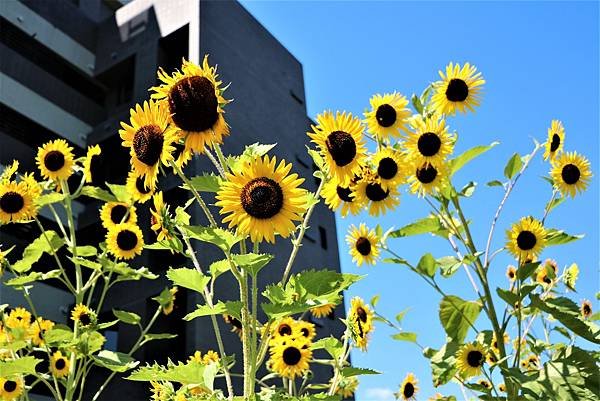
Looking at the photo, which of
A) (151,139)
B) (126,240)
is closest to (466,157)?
(151,139)

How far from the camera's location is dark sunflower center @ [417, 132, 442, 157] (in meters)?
2.30

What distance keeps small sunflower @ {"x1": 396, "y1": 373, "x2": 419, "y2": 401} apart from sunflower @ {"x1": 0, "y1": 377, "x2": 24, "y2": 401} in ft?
6.90

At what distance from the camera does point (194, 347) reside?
10070 mm

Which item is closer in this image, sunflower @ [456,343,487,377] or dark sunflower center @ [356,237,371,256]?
sunflower @ [456,343,487,377]

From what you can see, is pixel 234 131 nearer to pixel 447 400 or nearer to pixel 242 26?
pixel 242 26

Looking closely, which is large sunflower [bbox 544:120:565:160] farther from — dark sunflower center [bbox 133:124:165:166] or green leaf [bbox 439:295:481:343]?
dark sunflower center [bbox 133:124:165:166]

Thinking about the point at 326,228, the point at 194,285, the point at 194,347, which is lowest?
the point at 194,285

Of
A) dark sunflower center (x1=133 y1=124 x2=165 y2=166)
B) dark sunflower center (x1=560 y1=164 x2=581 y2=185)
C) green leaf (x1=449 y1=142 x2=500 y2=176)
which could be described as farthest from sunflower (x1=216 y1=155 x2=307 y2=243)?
dark sunflower center (x1=560 y1=164 x2=581 y2=185)

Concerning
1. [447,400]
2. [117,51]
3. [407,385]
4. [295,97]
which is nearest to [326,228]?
[295,97]

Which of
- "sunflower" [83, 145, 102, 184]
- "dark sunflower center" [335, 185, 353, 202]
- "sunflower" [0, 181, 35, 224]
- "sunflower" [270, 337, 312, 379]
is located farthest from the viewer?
"sunflower" [83, 145, 102, 184]

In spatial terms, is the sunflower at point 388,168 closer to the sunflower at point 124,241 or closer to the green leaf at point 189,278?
the green leaf at point 189,278

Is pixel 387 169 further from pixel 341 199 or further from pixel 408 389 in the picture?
pixel 408 389

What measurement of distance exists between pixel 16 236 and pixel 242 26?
25.7ft

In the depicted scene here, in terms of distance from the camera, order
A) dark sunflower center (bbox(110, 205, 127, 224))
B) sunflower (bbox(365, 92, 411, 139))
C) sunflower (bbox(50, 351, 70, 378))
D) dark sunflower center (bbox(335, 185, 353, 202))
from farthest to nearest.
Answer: sunflower (bbox(50, 351, 70, 378)) → dark sunflower center (bbox(110, 205, 127, 224)) → sunflower (bbox(365, 92, 411, 139)) → dark sunflower center (bbox(335, 185, 353, 202))
